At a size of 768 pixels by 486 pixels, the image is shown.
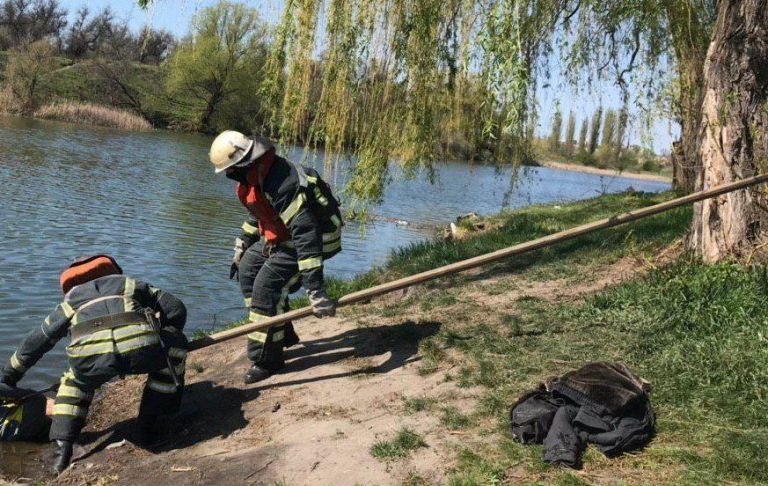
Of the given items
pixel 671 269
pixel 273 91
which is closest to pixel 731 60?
pixel 671 269

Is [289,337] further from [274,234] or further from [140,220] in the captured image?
[140,220]

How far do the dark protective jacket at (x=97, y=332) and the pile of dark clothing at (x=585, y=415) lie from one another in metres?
2.53

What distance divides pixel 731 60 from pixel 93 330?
574 centimetres

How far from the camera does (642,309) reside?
5.89 metres

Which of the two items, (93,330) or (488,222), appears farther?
(488,222)

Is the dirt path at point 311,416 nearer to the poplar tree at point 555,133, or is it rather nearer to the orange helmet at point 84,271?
the orange helmet at point 84,271

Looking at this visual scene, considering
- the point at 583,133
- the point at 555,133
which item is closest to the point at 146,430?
the point at 555,133

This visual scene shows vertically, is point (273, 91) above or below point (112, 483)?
above

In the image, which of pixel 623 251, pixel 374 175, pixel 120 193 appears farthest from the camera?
pixel 120 193

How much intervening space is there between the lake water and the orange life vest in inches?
105

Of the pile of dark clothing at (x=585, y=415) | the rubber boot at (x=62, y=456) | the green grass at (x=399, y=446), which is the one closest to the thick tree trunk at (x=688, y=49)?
the pile of dark clothing at (x=585, y=415)

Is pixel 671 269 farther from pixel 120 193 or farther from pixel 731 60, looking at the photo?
pixel 120 193

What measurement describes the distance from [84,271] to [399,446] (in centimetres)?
246

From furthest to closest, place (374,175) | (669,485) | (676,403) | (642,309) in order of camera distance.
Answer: (374,175)
(642,309)
(676,403)
(669,485)
